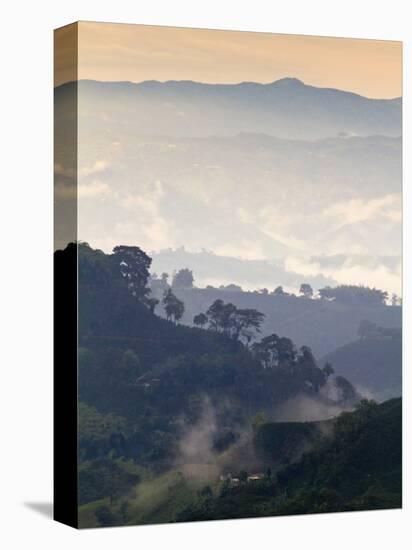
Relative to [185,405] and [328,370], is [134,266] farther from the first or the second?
[328,370]

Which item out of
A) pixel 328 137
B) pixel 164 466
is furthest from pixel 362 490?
pixel 328 137

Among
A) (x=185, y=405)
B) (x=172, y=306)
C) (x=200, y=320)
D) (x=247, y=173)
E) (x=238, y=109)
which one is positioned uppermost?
(x=238, y=109)

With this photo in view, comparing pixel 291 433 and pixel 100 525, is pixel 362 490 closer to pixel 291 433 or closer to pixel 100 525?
pixel 291 433

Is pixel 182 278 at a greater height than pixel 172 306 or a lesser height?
greater

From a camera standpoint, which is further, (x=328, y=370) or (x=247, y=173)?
(x=328, y=370)

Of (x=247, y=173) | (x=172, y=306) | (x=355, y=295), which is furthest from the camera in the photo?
(x=355, y=295)

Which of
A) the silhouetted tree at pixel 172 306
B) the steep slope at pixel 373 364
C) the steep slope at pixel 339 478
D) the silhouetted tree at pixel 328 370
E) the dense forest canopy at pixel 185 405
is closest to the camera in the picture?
the dense forest canopy at pixel 185 405

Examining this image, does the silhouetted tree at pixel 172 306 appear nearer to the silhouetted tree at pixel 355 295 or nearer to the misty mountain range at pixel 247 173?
the misty mountain range at pixel 247 173

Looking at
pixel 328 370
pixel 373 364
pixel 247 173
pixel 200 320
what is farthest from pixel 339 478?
pixel 247 173

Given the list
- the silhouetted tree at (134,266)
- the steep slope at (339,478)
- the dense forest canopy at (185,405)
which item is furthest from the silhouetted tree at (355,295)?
the silhouetted tree at (134,266)

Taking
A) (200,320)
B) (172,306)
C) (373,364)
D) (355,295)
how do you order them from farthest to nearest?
(373,364)
(355,295)
(200,320)
(172,306)
